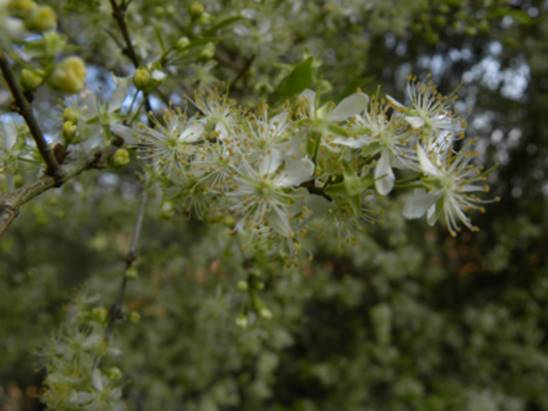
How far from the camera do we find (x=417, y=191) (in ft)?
3.39

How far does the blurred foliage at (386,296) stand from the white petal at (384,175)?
2.04 meters

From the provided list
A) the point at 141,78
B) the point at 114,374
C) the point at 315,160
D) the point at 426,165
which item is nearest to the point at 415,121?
the point at 426,165

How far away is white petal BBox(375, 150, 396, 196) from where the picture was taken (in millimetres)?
944

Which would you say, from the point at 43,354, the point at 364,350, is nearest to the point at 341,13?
the point at 43,354

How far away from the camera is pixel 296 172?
36.9 inches

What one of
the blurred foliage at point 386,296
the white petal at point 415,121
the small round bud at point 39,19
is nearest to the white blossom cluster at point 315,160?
the white petal at point 415,121

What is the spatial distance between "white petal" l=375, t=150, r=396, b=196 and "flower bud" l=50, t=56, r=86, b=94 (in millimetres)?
536

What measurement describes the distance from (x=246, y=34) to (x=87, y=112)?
0.82 meters

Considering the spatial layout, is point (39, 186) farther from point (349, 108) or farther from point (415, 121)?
point (415, 121)

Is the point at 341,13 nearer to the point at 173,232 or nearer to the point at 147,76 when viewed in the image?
the point at 147,76

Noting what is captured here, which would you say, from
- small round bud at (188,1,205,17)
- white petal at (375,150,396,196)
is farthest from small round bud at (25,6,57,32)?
small round bud at (188,1,205,17)

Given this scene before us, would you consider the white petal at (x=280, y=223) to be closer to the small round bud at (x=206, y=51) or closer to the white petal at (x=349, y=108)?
the white petal at (x=349, y=108)

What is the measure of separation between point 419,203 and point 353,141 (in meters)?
0.19

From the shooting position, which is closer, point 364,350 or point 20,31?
A: point 20,31
